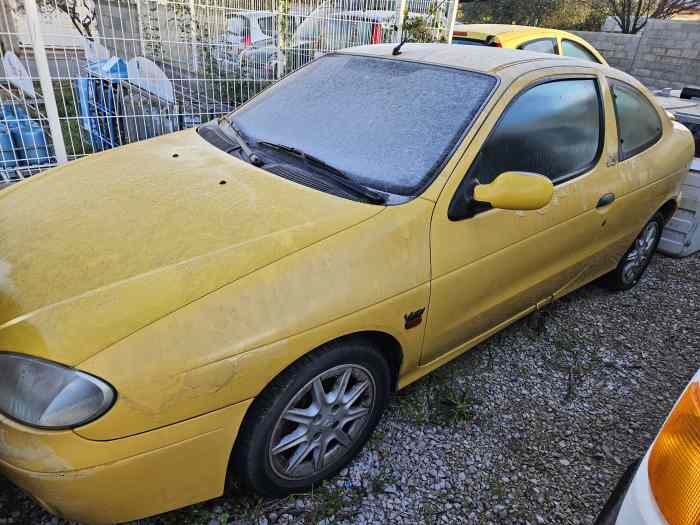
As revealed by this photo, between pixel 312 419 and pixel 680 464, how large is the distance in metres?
1.15

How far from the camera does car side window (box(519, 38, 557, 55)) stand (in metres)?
6.38

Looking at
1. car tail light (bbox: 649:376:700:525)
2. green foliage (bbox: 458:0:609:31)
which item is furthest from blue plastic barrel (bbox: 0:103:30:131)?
green foliage (bbox: 458:0:609:31)

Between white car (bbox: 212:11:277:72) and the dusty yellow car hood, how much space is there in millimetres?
3646

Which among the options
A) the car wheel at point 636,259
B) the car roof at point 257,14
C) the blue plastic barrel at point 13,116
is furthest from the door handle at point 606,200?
the car roof at point 257,14

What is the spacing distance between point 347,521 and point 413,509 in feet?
0.91

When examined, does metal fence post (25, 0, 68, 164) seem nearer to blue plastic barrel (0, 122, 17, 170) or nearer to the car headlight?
blue plastic barrel (0, 122, 17, 170)

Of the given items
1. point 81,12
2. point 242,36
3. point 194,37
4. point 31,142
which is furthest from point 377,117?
point 242,36

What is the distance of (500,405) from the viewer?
267 cm

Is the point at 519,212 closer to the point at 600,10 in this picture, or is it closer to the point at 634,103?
the point at 634,103

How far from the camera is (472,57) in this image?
2578mm

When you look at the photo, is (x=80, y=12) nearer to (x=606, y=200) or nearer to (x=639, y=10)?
(x=606, y=200)

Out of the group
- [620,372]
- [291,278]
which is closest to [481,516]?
[291,278]

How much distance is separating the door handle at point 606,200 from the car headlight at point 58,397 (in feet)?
8.58

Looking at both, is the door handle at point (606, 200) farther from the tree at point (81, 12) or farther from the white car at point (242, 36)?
the tree at point (81, 12)
